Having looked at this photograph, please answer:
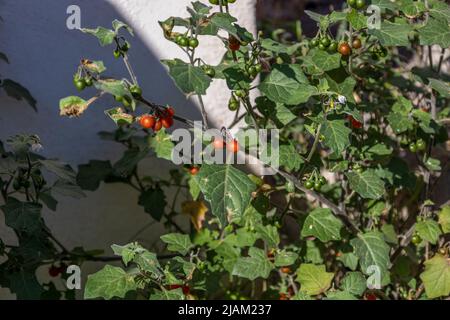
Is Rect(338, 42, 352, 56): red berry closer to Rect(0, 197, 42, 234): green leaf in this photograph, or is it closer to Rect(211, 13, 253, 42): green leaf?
Rect(211, 13, 253, 42): green leaf

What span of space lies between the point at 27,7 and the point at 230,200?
1.07 metres

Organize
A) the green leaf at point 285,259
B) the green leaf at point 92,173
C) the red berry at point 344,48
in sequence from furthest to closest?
the green leaf at point 92,173 → the green leaf at point 285,259 → the red berry at point 344,48

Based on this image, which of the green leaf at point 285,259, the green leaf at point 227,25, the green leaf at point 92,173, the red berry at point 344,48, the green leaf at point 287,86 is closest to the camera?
the green leaf at point 227,25

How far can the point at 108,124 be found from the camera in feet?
8.85

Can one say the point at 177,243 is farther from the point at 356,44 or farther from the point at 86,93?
the point at 356,44

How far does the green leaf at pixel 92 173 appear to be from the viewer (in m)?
2.54

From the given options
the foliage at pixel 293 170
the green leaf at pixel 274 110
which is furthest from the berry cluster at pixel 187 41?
the green leaf at pixel 274 110

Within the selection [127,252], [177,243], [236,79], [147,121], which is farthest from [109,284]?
[236,79]

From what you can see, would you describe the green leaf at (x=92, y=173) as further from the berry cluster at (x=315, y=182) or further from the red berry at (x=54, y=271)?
the berry cluster at (x=315, y=182)

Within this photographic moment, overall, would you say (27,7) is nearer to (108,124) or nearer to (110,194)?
(108,124)

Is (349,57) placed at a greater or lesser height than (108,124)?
greater

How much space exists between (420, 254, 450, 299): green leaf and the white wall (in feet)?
3.28

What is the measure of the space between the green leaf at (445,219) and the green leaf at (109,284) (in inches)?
42.8
